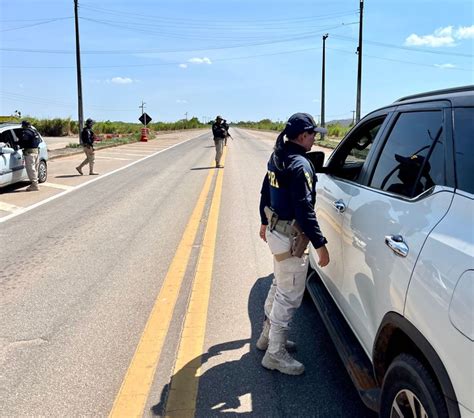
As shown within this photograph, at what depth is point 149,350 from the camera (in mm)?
3545

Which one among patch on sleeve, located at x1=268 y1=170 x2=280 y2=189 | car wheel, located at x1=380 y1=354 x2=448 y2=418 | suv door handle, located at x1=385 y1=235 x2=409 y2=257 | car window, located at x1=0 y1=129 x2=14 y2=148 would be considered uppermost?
car window, located at x1=0 y1=129 x2=14 y2=148

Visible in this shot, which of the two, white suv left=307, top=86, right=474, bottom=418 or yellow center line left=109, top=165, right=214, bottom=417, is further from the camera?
yellow center line left=109, top=165, right=214, bottom=417

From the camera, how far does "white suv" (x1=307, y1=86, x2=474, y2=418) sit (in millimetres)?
1697

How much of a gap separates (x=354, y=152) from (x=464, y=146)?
1776 mm

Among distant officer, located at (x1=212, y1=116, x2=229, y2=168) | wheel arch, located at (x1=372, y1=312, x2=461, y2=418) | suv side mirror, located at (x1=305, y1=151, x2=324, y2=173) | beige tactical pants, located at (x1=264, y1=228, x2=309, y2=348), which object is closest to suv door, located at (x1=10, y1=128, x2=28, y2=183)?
distant officer, located at (x1=212, y1=116, x2=229, y2=168)

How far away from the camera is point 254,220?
8055 millimetres

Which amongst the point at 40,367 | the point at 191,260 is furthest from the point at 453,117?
the point at 191,260

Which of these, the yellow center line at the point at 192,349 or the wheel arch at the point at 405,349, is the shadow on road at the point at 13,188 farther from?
the wheel arch at the point at 405,349

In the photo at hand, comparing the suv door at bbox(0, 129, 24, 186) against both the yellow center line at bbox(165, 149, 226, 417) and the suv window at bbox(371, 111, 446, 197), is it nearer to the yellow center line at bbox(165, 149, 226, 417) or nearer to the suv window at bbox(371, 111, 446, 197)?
the yellow center line at bbox(165, 149, 226, 417)

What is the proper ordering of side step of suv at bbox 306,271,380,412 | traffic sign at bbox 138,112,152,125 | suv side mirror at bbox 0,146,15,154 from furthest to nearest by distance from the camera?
traffic sign at bbox 138,112,152,125
suv side mirror at bbox 0,146,15,154
side step of suv at bbox 306,271,380,412

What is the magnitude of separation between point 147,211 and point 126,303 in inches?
180

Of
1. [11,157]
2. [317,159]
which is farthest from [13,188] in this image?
[317,159]

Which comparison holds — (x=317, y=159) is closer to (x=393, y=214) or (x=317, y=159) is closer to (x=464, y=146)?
(x=393, y=214)

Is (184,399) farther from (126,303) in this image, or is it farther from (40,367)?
(126,303)
